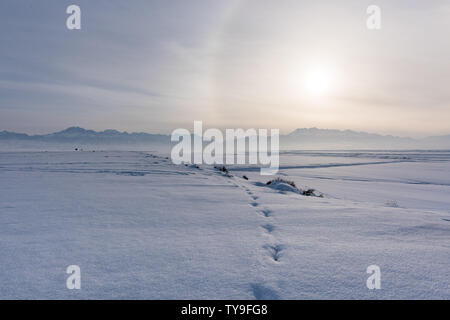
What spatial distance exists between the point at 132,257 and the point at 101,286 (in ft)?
1.53

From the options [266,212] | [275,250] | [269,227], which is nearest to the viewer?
[275,250]

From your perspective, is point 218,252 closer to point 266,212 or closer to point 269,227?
point 269,227

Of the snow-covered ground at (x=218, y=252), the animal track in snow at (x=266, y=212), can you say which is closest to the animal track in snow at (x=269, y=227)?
the snow-covered ground at (x=218, y=252)

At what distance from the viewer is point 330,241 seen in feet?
8.90

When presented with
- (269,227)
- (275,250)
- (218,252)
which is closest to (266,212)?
(269,227)

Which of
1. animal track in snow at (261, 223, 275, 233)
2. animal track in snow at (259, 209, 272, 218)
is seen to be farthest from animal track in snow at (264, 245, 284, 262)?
animal track in snow at (259, 209, 272, 218)

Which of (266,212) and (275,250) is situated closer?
(275,250)

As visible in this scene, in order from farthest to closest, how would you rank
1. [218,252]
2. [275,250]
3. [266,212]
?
[266,212]
[275,250]
[218,252]

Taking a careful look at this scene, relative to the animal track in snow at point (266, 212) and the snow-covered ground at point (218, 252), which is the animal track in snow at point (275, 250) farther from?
the animal track in snow at point (266, 212)

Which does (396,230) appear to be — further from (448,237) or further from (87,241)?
(87,241)

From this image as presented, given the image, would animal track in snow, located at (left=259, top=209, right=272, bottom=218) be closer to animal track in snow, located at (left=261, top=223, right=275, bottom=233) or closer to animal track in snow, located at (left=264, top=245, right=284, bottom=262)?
animal track in snow, located at (left=261, top=223, right=275, bottom=233)

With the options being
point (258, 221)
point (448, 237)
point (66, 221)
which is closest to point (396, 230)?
point (448, 237)

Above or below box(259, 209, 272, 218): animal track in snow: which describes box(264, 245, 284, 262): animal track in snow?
below
